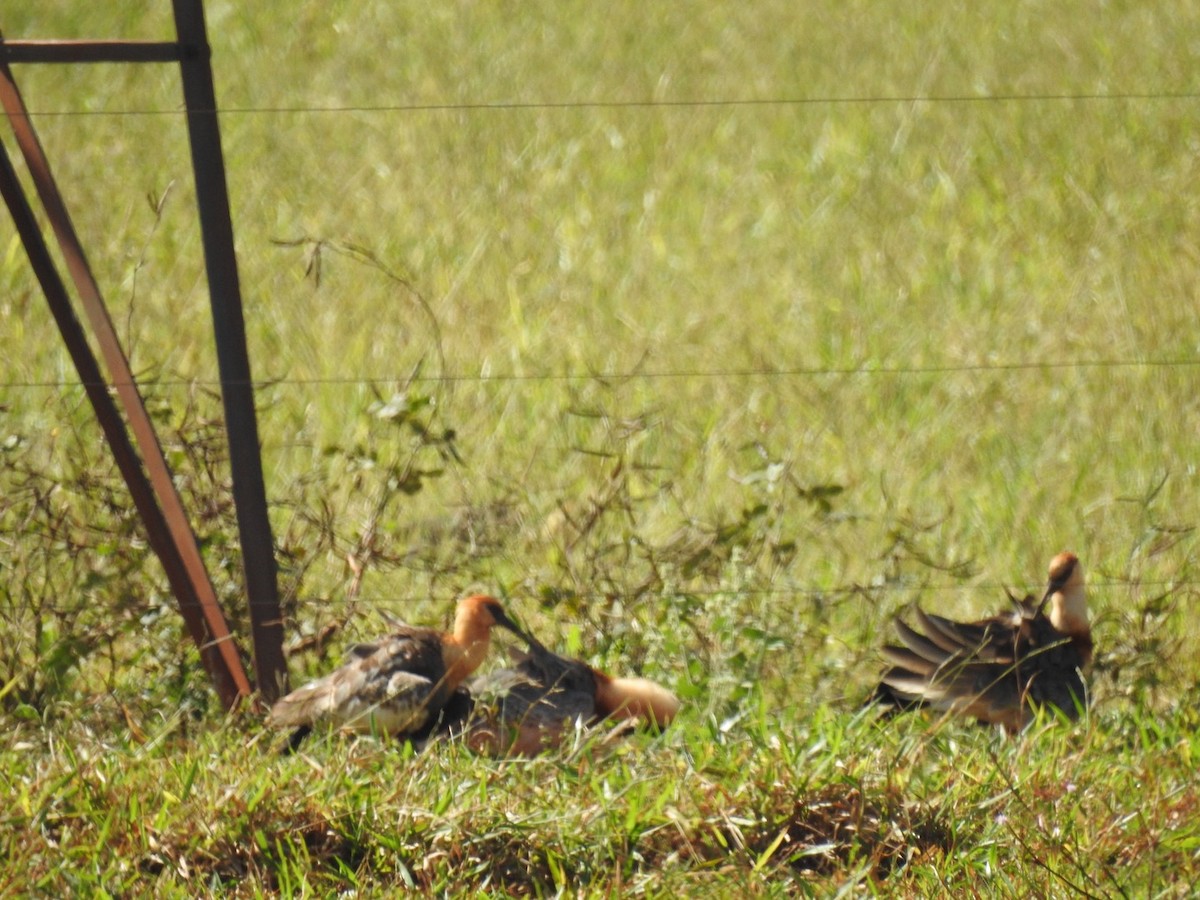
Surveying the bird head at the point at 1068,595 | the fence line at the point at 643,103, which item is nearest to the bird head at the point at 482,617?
the fence line at the point at 643,103

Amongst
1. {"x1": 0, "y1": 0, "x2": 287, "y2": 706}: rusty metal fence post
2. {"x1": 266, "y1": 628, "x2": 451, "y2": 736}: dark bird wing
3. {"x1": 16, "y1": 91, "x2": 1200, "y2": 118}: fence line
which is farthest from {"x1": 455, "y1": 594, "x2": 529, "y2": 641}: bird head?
{"x1": 16, "y1": 91, "x2": 1200, "y2": 118}: fence line

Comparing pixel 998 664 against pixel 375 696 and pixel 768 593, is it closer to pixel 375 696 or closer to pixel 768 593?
pixel 768 593

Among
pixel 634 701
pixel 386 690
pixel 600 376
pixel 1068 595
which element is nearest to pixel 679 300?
pixel 600 376

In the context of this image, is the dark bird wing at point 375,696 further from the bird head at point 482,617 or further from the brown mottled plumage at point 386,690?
the bird head at point 482,617

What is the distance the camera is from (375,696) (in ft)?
12.7

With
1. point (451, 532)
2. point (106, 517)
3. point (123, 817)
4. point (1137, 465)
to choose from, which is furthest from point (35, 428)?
point (1137, 465)

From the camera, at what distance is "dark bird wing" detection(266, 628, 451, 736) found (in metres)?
3.85

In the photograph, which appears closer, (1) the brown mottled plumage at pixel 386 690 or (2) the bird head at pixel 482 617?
(1) the brown mottled plumage at pixel 386 690

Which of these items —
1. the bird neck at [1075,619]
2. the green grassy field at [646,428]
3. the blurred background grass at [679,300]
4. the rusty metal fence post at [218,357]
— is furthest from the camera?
the blurred background grass at [679,300]

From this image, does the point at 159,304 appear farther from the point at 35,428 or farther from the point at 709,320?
the point at 709,320

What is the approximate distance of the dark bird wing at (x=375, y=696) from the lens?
12.6 feet

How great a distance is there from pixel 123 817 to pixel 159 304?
14.8ft

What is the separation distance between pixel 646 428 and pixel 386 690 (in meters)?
1.46

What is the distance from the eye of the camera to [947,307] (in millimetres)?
7414
